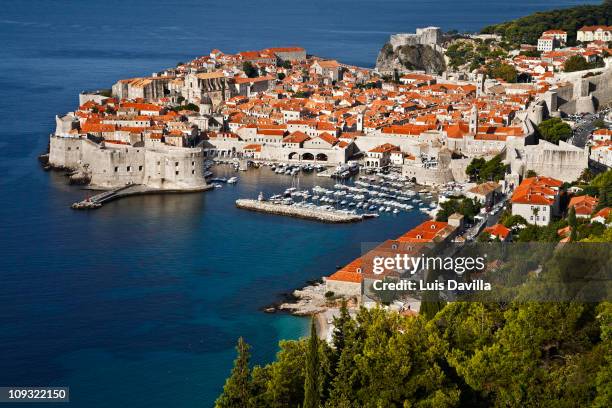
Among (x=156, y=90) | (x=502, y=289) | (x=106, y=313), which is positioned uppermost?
(x=156, y=90)

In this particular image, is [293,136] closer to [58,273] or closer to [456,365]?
[58,273]

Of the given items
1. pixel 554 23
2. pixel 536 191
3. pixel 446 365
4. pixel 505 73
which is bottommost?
pixel 446 365

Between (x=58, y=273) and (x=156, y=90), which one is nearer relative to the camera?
(x=58, y=273)

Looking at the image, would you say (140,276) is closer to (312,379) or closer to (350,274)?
(350,274)

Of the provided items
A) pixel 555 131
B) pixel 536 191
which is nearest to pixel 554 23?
pixel 555 131

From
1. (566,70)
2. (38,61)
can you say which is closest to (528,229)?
(566,70)

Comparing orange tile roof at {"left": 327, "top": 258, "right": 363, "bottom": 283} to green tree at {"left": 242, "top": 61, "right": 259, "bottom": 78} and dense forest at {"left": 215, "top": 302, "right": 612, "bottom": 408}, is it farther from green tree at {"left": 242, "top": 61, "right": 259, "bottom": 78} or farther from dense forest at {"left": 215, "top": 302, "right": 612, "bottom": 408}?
green tree at {"left": 242, "top": 61, "right": 259, "bottom": 78}
